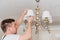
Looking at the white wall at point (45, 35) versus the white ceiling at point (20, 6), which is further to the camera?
the white wall at point (45, 35)

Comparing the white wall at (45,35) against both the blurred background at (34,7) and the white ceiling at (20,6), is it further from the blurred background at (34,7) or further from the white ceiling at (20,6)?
the white ceiling at (20,6)

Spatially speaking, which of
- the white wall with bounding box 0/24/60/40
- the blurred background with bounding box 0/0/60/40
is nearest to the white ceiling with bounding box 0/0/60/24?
the blurred background with bounding box 0/0/60/40

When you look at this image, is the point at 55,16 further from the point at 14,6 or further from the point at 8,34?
the point at 8,34

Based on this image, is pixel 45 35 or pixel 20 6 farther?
pixel 45 35

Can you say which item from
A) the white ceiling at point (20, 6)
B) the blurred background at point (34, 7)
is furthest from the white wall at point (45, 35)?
the white ceiling at point (20, 6)

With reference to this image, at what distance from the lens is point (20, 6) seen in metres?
2.50

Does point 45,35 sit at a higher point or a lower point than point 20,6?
lower

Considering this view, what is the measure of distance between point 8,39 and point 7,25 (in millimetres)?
216

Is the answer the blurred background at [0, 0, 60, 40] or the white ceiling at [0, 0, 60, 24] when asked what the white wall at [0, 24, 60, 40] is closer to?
the blurred background at [0, 0, 60, 40]

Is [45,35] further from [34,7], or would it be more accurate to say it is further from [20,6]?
[20,6]

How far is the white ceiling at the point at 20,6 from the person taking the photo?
7.79ft

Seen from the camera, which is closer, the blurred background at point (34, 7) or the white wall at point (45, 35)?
the blurred background at point (34, 7)

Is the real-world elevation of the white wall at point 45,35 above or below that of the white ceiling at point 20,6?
below

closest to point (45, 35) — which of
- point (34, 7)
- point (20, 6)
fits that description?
point (34, 7)
